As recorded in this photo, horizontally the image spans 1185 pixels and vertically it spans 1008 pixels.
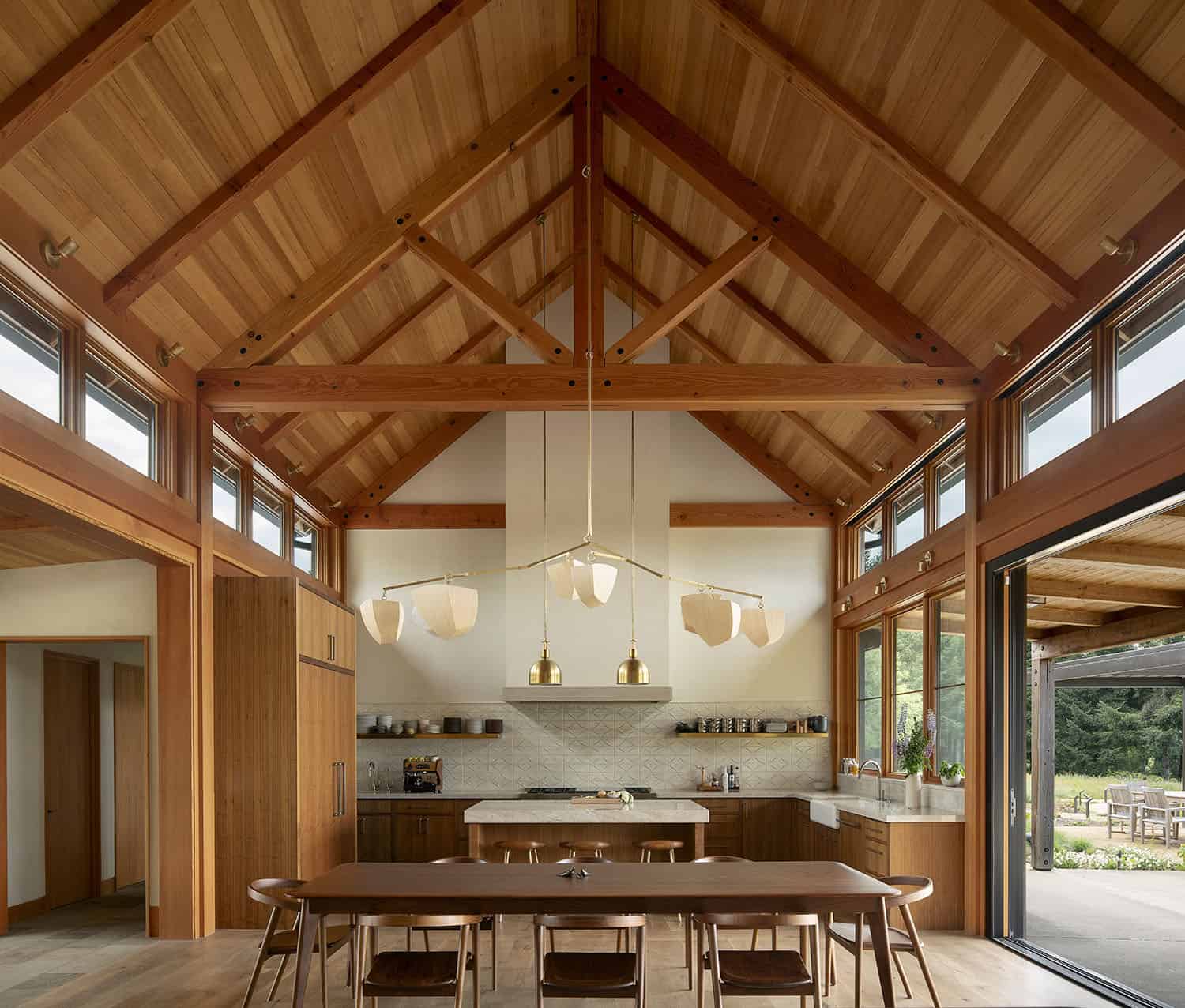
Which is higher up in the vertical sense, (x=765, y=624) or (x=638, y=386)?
(x=638, y=386)

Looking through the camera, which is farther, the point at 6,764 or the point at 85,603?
the point at 6,764

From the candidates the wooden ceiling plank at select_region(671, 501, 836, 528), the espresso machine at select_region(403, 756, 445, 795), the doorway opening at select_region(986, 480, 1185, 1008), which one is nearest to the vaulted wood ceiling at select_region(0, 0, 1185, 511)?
the doorway opening at select_region(986, 480, 1185, 1008)

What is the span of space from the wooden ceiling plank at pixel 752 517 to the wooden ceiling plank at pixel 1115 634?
235 cm

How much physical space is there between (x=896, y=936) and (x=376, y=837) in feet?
19.3

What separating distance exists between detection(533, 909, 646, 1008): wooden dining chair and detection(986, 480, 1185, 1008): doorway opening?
245cm

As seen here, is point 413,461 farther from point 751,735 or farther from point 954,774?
point 954,774

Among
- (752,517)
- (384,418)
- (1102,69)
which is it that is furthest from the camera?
(752,517)

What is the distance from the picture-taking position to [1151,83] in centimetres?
490

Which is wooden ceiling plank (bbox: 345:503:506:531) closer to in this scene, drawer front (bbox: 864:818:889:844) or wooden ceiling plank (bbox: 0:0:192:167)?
drawer front (bbox: 864:818:889:844)

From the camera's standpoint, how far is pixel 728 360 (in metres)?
10.6

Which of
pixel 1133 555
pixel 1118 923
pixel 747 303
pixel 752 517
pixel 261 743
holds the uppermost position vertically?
pixel 747 303

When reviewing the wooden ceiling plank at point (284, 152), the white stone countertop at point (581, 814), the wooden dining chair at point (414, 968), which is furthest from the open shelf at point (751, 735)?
the wooden ceiling plank at point (284, 152)

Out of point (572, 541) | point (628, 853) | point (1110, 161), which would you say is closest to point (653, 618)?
point (572, 541)

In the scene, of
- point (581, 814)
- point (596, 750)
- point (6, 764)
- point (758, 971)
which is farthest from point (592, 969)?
point (596, 750)
